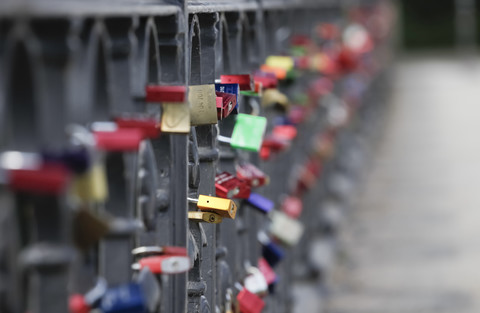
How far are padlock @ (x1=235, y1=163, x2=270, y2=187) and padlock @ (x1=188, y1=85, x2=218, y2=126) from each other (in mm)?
682

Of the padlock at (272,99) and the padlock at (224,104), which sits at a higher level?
the padlock at (224,104)

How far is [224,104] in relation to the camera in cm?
274

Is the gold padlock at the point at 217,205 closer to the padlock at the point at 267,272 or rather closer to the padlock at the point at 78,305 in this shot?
the padlock at the point at 78,305

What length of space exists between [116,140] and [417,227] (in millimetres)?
6302

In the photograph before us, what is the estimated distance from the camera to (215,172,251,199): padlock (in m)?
2.90

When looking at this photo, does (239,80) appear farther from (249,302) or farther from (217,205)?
(249,302)

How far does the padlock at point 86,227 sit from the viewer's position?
1.62 m

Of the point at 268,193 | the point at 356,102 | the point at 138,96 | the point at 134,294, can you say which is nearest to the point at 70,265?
the point at 134,294

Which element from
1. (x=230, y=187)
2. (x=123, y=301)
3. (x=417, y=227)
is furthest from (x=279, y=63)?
(x=417, y=227)

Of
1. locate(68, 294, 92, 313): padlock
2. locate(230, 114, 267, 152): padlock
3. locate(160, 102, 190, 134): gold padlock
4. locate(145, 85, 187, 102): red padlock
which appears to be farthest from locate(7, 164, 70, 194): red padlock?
locate(230, 114, 267, 152): padlock

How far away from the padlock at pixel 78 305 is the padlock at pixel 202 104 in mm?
864

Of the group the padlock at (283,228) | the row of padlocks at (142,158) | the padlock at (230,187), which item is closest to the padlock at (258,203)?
the row of padlocks at (142,158)

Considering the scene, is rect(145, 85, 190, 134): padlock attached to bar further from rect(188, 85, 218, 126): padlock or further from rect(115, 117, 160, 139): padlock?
rect(115, 117, 160, 139): padlock

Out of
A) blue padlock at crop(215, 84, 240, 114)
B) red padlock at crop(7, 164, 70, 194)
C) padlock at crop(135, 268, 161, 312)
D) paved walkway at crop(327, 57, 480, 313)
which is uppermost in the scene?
blue padlock at crop(215, 84, 240, 114)
